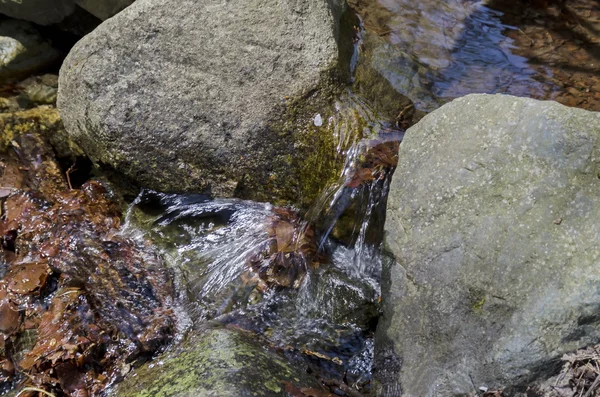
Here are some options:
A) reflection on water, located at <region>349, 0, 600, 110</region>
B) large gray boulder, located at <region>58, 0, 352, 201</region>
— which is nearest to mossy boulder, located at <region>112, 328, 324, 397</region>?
large gray boulder, located at <region>58, 0, 352, 201</region>

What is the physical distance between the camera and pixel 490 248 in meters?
2.64

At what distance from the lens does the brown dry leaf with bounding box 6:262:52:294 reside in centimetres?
370

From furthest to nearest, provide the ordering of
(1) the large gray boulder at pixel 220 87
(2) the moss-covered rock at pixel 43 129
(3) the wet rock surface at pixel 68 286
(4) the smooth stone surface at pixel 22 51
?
(4) the smooth stone surface at pixel 22 51 → (2) the moss-covered rock at pixel 43 129 → (1) the large gray boulder at pixel 220 87 → (3) the wet rock surface at pixel 68 286

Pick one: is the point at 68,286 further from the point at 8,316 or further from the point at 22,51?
the point at 22,51

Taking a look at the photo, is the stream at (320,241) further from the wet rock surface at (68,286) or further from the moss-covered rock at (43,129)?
the moss-covered rock at (43,129)

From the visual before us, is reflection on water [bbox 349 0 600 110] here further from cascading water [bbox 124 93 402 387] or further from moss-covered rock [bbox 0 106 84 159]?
moss-covered rock [bbox 0 106 84 159]

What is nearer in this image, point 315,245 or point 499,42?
point 315,245

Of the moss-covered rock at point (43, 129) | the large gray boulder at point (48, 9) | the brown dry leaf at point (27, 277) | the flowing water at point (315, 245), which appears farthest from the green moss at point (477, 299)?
the large gray boulder at point (48, 9)

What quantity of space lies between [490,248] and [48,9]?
15.4 ft

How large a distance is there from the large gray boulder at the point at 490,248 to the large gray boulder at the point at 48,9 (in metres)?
3.36

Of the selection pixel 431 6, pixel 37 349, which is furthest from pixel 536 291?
pixel 431 6

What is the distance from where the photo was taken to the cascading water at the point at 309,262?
→ 3400 mm

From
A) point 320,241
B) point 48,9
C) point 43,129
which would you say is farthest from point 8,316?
point 48,9

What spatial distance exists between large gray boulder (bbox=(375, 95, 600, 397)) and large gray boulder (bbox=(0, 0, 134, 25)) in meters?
3.36
